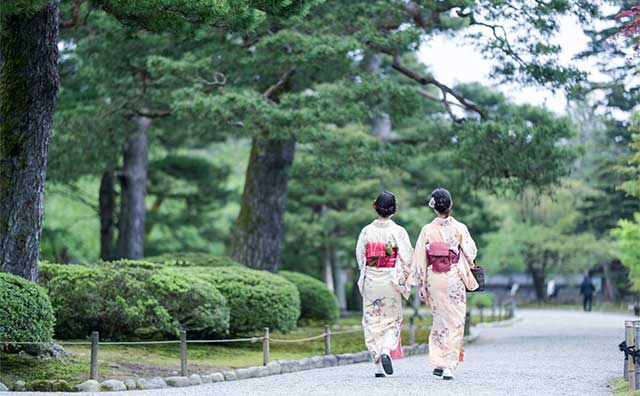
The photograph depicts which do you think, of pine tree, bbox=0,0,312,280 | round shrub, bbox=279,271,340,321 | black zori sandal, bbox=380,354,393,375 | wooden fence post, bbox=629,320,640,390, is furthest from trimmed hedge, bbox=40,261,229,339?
round shrub, bbox=279,271,340,321

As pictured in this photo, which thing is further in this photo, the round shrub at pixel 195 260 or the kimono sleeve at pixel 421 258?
the round shrub at pixel 195 260

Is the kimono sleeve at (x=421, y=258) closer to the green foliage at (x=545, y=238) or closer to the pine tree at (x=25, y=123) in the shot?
the pine tree at (x=25, y=123)

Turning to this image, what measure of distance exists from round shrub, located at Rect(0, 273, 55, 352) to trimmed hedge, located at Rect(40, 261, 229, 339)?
2.03 m

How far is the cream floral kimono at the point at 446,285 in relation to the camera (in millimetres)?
10039

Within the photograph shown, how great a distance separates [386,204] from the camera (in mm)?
10320

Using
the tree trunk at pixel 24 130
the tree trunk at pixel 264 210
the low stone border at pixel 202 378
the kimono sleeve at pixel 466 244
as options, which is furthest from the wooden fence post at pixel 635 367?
the tree trunk at pixel 264 210

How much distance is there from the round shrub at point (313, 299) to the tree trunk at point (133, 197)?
19.0 ft

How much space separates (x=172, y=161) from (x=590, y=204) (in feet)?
69.5

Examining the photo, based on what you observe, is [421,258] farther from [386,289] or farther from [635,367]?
[635,367]

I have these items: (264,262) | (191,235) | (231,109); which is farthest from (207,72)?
(191,235)

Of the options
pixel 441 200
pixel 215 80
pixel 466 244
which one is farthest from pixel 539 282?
pixel 441 200

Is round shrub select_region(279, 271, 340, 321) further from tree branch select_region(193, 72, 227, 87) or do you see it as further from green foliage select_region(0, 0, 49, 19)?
green foliage select_region(0, 0, 49, 19)

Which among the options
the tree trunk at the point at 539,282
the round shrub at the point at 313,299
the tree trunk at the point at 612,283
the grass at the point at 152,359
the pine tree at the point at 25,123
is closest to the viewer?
the grass at the point at 152,359

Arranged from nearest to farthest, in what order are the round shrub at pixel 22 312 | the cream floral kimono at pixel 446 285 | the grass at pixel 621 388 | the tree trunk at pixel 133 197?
the grass at pixel 621 388, the round shrub at pixel 22 312, the cream floral kimono at pixel 446 285, the tree trunk at pixel 133 197
